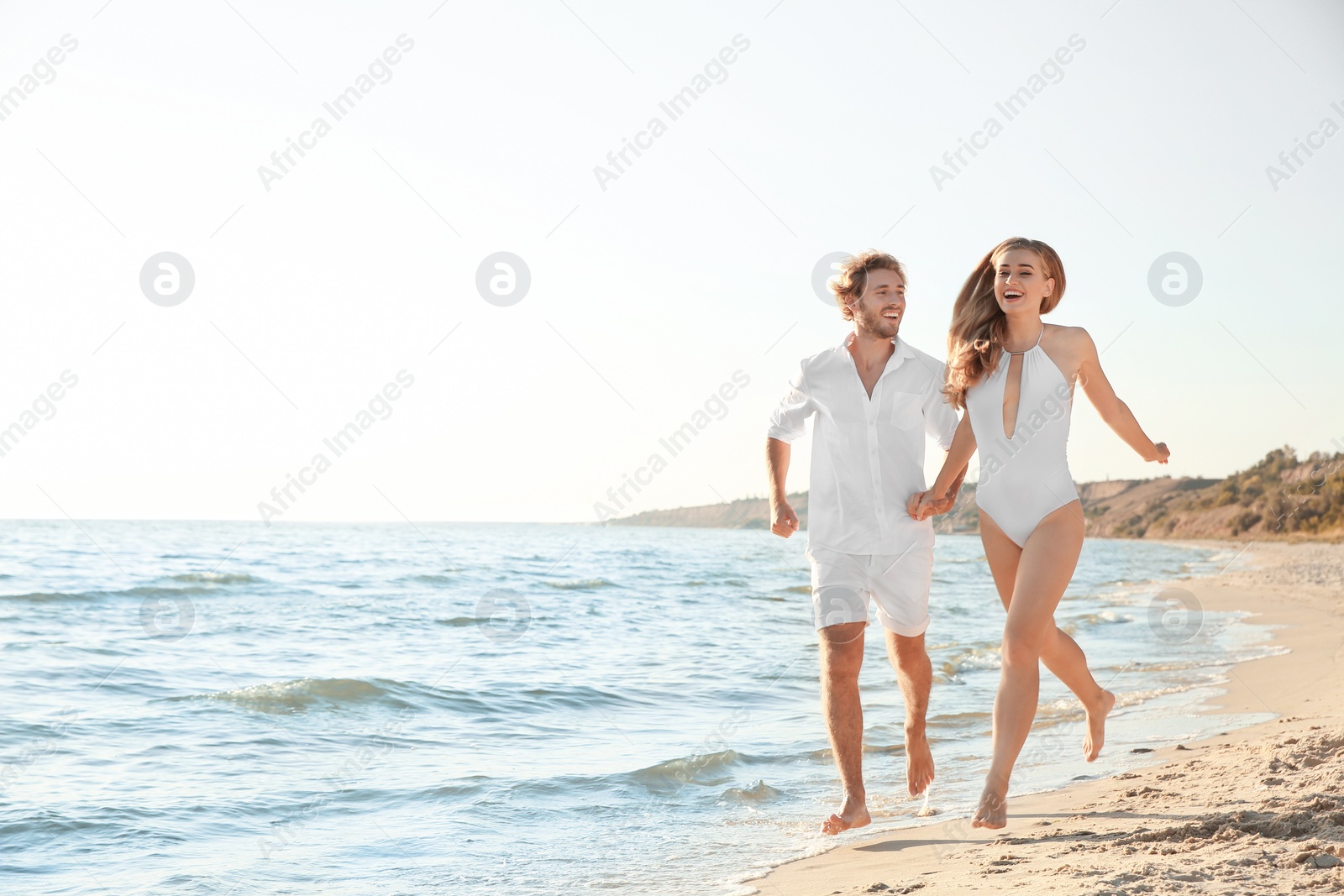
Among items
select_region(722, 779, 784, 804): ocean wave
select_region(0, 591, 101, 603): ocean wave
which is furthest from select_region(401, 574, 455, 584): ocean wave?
select_region(722, 779, 784, 804): ocean wave

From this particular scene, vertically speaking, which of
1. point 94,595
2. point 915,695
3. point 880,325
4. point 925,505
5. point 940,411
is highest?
point 94,595

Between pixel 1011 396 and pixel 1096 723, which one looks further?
pixel 1096 723

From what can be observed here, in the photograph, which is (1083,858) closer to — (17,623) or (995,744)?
(995,744)

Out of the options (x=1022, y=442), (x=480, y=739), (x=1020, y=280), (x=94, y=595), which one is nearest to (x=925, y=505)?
(x=1022, y=442)

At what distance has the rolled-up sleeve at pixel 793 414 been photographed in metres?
4.14

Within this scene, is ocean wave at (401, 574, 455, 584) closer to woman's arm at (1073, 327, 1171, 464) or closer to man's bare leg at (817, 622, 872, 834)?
man's bare leg at (817, 622, 872, 834)

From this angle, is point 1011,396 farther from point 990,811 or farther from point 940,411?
point 990,811

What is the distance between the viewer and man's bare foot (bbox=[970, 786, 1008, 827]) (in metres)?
3.29

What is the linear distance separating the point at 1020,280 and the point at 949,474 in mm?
786

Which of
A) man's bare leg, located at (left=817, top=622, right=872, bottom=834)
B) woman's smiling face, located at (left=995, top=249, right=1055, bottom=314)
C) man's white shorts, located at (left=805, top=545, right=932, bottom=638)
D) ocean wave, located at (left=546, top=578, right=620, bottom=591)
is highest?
ocean wave, located at (left=546, top=578, right=620, bottom=591)

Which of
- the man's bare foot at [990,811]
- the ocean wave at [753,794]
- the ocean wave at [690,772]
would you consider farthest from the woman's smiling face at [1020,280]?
the ocean wave at [690,772]

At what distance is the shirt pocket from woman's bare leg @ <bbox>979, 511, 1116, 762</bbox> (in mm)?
466

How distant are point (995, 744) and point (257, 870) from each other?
3064 millimetres

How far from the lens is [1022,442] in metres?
3.69
